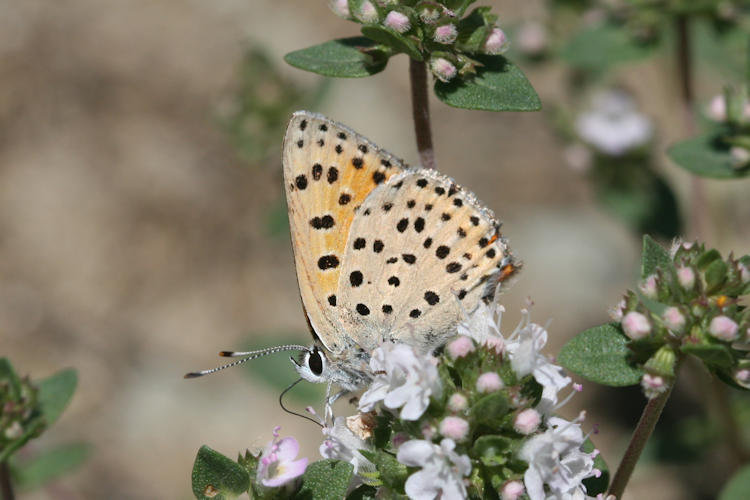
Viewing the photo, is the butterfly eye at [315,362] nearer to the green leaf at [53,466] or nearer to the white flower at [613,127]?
the green leaf at [53,466]

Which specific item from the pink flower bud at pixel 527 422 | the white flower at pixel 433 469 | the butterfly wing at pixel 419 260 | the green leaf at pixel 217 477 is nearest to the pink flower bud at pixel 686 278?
the pink flower bud at pixel 527 422

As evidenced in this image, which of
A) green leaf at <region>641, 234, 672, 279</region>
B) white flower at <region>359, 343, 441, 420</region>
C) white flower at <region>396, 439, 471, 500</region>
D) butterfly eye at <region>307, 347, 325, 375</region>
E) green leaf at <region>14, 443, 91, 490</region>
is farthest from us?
green leaf at <region>14, 443, 91, 490</region>

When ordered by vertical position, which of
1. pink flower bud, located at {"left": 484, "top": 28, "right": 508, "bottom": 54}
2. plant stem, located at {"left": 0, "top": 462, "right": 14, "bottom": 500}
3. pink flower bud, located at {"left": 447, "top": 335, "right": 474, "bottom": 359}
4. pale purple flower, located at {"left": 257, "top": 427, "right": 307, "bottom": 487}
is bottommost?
plant stem, located at {"left": 0, "top": 462, "right": 14, "bottom": 500}

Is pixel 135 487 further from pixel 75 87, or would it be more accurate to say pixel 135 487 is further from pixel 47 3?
pixel 47 3

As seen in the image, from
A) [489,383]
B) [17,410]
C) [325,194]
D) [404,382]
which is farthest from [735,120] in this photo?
[17,410]

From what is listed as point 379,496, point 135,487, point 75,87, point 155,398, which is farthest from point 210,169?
point 379,496

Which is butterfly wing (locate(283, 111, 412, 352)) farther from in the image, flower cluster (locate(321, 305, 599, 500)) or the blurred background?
the blurred background

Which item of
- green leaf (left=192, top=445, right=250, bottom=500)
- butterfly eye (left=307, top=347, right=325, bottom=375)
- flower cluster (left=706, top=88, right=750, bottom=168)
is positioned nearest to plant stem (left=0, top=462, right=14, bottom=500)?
green leaf (left=192, top=445, right=250, bottom=500)
